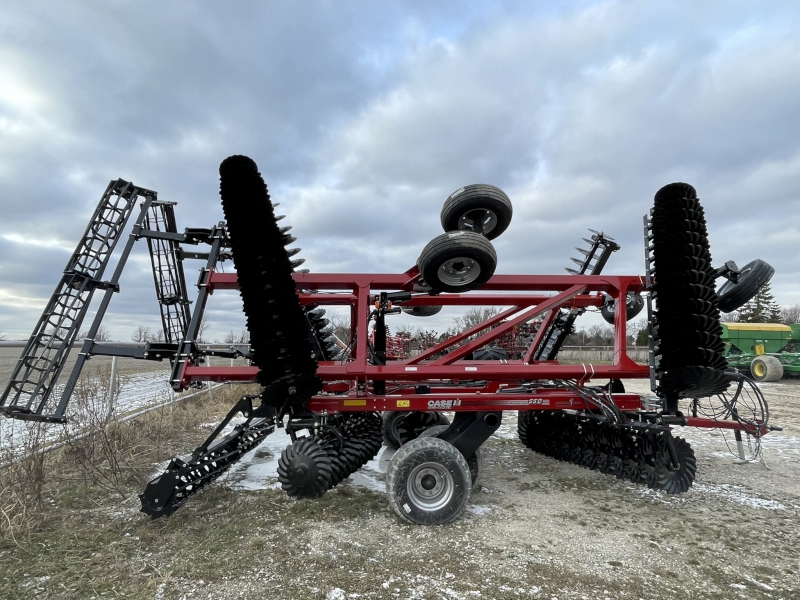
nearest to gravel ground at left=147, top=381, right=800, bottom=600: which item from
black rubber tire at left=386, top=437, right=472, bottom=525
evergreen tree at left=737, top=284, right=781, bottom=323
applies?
black rubber tire at left=386, top=437, right=472, bottom=525

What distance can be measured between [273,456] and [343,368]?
8.71 feet

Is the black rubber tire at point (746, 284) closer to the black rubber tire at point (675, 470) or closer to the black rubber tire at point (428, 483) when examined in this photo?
the black rubber tire at point (675, 470)

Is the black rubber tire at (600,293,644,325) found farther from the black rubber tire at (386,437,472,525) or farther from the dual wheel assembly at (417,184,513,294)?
the black rubber tire at (386,437,472,525)

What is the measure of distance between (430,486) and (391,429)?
8.68 ft

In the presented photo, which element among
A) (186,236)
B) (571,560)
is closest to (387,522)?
(571,560)

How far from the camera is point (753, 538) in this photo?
4078 mm

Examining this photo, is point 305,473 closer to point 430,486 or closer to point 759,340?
point 430,486

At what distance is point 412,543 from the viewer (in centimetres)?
395

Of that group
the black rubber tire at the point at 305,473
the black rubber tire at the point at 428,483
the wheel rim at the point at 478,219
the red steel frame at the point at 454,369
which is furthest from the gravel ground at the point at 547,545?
the wheel rim at the point at 478,219

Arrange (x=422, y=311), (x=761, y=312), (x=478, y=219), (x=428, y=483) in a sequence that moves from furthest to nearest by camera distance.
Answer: (x=761, y=312) < (x=422, y=311) < (x=478, y=219) < (x=428, y=483)

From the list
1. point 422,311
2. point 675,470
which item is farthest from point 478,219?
point 675,470

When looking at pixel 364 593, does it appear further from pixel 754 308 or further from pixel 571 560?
pixel 754 308

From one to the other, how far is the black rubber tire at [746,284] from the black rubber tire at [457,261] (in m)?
2.19

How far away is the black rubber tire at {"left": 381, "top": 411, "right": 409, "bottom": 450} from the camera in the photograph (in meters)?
7.08
